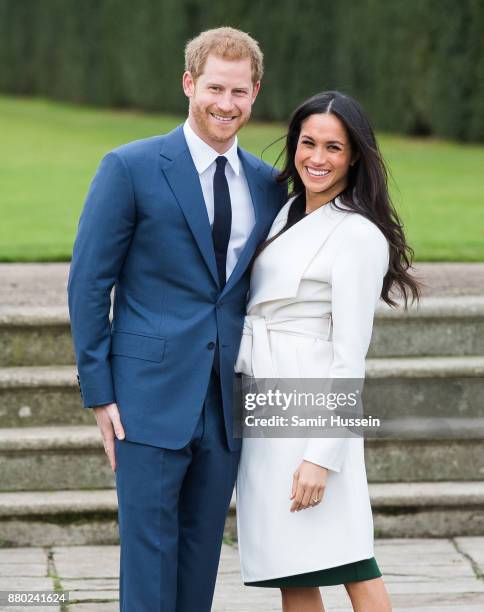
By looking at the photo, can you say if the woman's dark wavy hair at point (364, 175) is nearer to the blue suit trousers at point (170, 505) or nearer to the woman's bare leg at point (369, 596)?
the blue suit trousers at point (170, 505)

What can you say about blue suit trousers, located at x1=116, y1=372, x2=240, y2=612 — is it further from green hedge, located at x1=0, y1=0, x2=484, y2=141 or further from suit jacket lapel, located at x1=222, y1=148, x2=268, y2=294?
green hedge, located at x1=0, y1=0, x2=484, y2=141

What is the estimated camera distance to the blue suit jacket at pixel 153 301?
132 inches

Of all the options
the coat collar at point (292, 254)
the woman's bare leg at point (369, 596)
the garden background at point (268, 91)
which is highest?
the coat collar at point (292, 254)

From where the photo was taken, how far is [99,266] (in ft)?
→ 10.9

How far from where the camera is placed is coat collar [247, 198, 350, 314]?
3371 mm

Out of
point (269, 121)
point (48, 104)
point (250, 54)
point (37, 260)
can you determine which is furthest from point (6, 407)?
point (48, 104)

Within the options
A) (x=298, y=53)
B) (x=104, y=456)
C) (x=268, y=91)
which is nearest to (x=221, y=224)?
(x=104, y=456)

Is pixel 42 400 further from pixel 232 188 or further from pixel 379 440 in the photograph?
pixel 232 188

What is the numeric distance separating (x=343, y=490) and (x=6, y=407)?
6.61ft

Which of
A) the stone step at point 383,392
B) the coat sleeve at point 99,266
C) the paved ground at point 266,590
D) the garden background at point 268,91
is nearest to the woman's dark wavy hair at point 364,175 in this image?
the coat sleeve at point 99,266

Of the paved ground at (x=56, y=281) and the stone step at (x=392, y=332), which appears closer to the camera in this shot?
the stone step at (x=392, y=332)

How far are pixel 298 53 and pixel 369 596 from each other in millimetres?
11897

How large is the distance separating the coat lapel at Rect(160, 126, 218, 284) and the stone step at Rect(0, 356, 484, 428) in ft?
5.68

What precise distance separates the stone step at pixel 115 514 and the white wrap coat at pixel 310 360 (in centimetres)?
141
